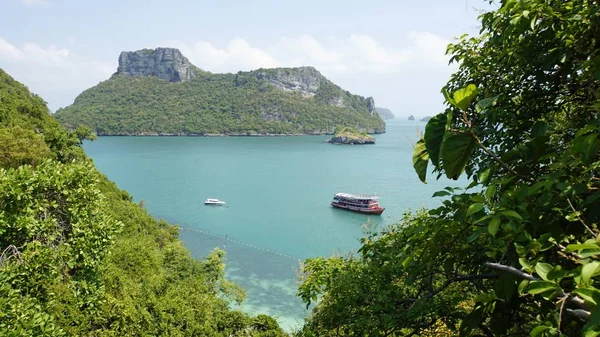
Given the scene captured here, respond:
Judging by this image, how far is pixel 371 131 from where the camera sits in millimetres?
120188

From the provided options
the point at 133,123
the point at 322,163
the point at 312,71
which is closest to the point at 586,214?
the point at 322,163

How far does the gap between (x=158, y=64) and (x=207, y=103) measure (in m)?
38.8

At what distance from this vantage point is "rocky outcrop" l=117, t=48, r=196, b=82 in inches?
5600

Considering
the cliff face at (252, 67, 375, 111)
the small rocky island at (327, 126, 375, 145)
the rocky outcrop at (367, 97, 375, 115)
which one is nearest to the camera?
the small rocky island at (327, 126, 375, 145)

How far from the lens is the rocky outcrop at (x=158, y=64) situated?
467 ft

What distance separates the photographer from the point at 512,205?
139 cm

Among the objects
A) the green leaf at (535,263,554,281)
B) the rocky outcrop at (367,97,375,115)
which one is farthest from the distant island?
the green leaf at (535,263,554,281)

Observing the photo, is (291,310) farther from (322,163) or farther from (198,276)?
(322,163)

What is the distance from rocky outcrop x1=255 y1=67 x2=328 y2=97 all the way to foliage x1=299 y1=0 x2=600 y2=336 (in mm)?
138859

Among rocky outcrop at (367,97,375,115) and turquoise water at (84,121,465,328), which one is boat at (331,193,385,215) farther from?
rocky outcrop at (367,97,375,115)

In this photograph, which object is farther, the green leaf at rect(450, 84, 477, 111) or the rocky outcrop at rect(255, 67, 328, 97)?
the rocky outcrop at rect(255, 67, 328, 97)

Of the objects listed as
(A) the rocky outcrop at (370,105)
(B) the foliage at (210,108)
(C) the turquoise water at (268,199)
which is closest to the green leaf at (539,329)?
(C) the turquoise water at (268,199)

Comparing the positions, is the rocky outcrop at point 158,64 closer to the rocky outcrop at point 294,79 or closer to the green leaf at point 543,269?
the rocky outcrop at point 294,79

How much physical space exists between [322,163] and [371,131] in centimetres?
6573
